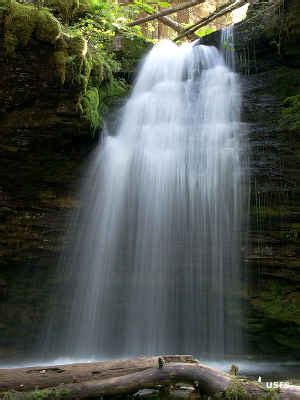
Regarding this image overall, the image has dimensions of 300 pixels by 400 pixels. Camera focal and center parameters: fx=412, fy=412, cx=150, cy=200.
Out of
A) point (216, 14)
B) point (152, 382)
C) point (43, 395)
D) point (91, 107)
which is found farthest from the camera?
point (216, 14)

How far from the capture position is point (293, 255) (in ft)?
22.2

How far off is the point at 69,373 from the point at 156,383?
82 centimetres

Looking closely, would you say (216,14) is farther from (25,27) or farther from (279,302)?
(279,302)

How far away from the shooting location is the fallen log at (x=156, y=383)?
3.57m

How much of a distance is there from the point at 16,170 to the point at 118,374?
5.13m

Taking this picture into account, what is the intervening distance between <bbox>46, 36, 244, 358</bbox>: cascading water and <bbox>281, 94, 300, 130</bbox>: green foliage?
846 mm

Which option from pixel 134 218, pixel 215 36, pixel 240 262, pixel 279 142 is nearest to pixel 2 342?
pixel 134 218

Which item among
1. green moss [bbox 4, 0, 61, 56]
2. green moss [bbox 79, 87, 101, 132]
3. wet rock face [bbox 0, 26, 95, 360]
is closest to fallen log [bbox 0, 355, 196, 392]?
wet rock face [bbox 0, 26, 95, 360]

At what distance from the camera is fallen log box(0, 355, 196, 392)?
3.77 metres

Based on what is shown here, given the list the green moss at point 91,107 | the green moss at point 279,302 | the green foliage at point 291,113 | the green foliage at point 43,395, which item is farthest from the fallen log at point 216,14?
the green foliage at point 43,395

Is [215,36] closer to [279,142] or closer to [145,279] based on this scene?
[279,142]

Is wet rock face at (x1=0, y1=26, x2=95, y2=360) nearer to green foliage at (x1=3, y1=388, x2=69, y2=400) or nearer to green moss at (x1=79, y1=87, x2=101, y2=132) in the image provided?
green moss at (x1=79, y1=87, x2=101, y2=132)

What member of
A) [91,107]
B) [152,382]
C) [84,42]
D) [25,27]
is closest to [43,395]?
[152,382]

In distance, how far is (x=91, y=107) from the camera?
25.0 ft
